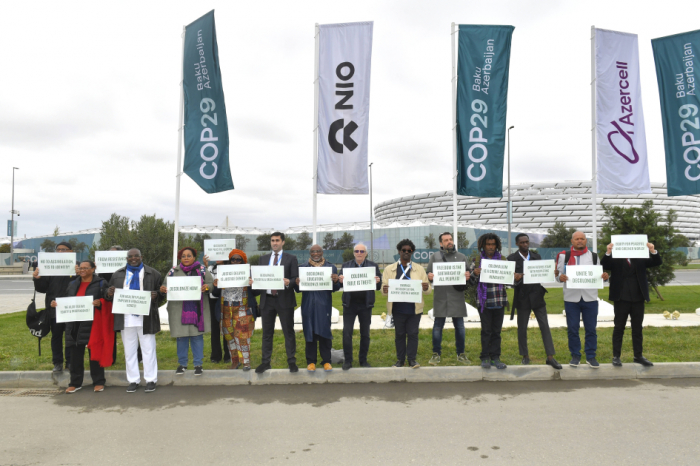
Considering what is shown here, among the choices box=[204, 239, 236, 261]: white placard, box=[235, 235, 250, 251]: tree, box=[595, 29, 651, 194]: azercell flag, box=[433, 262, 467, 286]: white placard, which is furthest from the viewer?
box=[235, 235, 250, 251]: tree

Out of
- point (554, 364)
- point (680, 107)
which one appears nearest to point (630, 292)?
point (554, 364)

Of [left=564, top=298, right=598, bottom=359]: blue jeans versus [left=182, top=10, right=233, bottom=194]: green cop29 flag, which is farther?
[left=182, top=10, right=233, bottom=194]: green cop29 flag

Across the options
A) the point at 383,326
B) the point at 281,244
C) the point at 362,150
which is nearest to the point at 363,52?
the point at 362,150

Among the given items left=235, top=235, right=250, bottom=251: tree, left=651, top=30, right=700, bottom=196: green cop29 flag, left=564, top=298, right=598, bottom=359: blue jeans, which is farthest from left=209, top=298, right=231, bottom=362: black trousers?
left=235, top=235, right=250, bottom=251: tree

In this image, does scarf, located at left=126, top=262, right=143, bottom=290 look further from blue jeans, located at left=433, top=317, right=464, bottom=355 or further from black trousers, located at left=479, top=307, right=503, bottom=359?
black trousers, located at left=479, top=307, right=503, bottom=359

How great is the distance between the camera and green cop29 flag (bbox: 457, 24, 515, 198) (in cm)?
930

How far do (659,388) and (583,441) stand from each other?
2595 mm

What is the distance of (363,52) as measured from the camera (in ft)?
30.5

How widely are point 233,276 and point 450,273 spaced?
3273 millimetres

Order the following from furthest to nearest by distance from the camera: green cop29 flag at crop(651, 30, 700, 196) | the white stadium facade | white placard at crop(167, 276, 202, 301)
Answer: the white stadium facade
green cop29 flag at crop(651, 30, 700, 196)
white placard at crop(167, 276, 202, 301)

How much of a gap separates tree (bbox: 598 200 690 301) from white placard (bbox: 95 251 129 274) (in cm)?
1465

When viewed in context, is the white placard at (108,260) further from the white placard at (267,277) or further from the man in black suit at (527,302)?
the man in black suit at (527,302)

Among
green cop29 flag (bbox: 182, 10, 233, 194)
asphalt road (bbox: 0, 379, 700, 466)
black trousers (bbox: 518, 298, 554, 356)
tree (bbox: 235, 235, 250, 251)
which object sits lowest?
asphalt road (bbox: 0, 379, 700, 466)

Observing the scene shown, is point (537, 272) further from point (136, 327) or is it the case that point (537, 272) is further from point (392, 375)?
point (136, 327)
